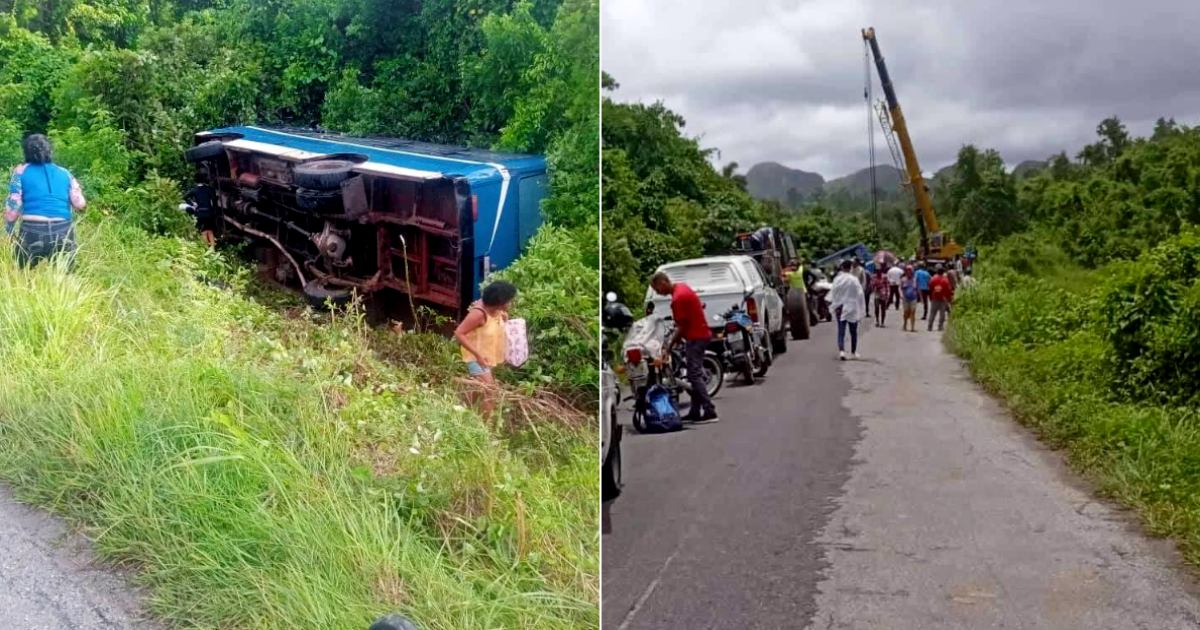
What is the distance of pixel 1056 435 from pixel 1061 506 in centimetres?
11

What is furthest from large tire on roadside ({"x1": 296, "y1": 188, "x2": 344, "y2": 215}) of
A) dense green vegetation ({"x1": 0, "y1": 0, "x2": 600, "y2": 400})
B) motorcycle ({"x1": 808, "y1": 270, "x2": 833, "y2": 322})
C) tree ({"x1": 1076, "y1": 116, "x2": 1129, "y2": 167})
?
tree ({"x1": 1076, "y1": 116, "x2": 1129, "y2": 167})

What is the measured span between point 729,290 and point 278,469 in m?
0.74

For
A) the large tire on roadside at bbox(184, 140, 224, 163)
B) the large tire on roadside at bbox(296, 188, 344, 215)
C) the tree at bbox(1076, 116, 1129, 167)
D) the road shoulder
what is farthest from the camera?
the large tire on roadside at bbox(184, 140, 224, 163)

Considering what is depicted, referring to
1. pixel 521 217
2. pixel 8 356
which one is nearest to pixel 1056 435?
pixel 521 217

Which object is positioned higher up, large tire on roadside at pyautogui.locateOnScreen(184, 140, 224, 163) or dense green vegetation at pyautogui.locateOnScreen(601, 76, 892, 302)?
large tire on roadside at pyautogui.locateOnScreen(184, 140, 224, 163)

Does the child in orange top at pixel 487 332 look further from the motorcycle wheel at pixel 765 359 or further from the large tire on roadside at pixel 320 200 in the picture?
the motorcycle wheel at pixel 765 359

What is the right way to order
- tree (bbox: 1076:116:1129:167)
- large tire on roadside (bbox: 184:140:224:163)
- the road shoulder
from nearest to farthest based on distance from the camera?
the road shoulder < tree (bbox: 1076:116:1129:167) < large tire on roadside (bbox: 184:140:224:163)

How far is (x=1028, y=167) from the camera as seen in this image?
5.38 feet

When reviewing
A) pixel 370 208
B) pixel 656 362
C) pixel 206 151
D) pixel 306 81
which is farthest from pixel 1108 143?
pixel 206 151

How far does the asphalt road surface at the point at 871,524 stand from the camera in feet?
4.69

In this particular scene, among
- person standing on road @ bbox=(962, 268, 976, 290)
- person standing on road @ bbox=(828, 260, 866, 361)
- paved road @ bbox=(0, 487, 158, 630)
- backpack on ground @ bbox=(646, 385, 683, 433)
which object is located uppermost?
person standing on road @ bbox=(962, 268, 976, 290)

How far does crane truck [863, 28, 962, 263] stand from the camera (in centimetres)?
166

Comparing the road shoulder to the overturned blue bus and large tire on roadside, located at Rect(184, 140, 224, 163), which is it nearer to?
the overturned blue bus

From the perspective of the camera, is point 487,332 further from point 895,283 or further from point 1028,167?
point 1028,167
